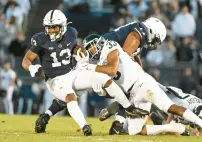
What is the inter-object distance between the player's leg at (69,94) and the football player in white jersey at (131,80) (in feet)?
1.12

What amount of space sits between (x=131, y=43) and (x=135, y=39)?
11 centimetres

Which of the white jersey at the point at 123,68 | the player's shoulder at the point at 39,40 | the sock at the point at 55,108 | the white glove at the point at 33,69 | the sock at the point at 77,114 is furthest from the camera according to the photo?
the sock at the point at 55,108

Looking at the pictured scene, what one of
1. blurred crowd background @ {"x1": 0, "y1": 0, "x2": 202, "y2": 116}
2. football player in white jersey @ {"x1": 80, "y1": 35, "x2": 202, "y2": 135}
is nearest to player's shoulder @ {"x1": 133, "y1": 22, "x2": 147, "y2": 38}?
football player in white jersey @ {"x1": 80, "y1": 35, "x2": 202, "y2": 135}

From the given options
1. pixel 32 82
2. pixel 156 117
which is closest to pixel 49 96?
pixel 32 82

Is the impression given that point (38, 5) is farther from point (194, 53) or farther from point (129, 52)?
point (129, 52)

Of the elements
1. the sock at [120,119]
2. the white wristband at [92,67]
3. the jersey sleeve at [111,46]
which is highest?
the jersey sleeve at [111,46]

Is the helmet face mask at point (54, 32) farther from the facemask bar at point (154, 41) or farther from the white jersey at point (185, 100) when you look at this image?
the white jersey at point (185, 100)

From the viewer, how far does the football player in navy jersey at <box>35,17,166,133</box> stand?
1164 centimetres

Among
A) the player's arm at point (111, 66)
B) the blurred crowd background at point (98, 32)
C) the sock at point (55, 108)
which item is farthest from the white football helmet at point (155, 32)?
the blurred crowd background at point (98, 32)

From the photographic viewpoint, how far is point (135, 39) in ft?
38.5

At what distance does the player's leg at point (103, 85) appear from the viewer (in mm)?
10938

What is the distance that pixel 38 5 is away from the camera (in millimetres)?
21766

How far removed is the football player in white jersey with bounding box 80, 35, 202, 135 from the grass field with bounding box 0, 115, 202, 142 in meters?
0.30

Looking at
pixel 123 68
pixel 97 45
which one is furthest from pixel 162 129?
pixel 97 45
